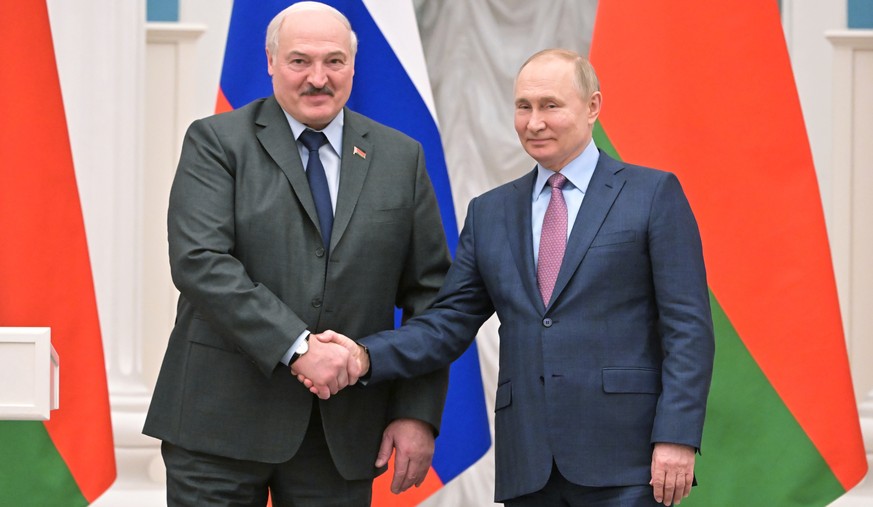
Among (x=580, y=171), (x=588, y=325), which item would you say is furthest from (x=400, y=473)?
(x=580, y=171)

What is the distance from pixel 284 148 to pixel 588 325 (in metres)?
0.77

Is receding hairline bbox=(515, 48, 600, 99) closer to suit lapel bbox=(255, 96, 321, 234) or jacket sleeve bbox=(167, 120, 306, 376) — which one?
suit lapel bbox=(255, 96, 321, 234)

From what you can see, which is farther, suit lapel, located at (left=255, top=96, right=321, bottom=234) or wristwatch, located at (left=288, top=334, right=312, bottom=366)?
suit lapel, located at (left=255, top=96, right=321, bottom=234)

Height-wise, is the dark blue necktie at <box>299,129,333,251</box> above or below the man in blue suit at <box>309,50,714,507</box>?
above

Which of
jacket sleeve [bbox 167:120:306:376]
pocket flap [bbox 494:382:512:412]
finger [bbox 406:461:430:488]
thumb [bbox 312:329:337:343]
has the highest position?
jacket sleeve [bbox 167:120:306:376]

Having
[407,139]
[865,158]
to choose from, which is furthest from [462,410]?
[865,158]

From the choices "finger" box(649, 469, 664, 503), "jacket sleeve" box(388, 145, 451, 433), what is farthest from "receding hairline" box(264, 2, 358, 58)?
"finger" box(649, 469, 664, 503)

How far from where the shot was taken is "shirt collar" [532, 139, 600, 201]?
223 cm

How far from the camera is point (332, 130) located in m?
2.38

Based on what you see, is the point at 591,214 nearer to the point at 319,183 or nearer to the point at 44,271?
the point at 319,183

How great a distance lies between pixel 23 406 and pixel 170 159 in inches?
86.2

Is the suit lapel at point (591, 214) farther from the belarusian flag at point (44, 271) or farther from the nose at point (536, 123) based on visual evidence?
the belarusian flag at point (44, 271)

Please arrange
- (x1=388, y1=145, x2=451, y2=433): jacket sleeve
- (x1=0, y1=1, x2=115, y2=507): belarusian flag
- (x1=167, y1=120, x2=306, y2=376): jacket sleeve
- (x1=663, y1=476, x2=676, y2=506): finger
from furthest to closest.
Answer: (x1=0, y1=1, x2=115, y2=507): belarusian flag < (x1=388, y1=145, x2=451, y2=433): jacket sleeve < (x1=167, y1=120, x2=306, y2=376): jacket sleeve < (x1=663, y1=476, x2=676, y2=506): finger

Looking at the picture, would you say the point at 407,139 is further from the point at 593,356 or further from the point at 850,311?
the point at 850,311
